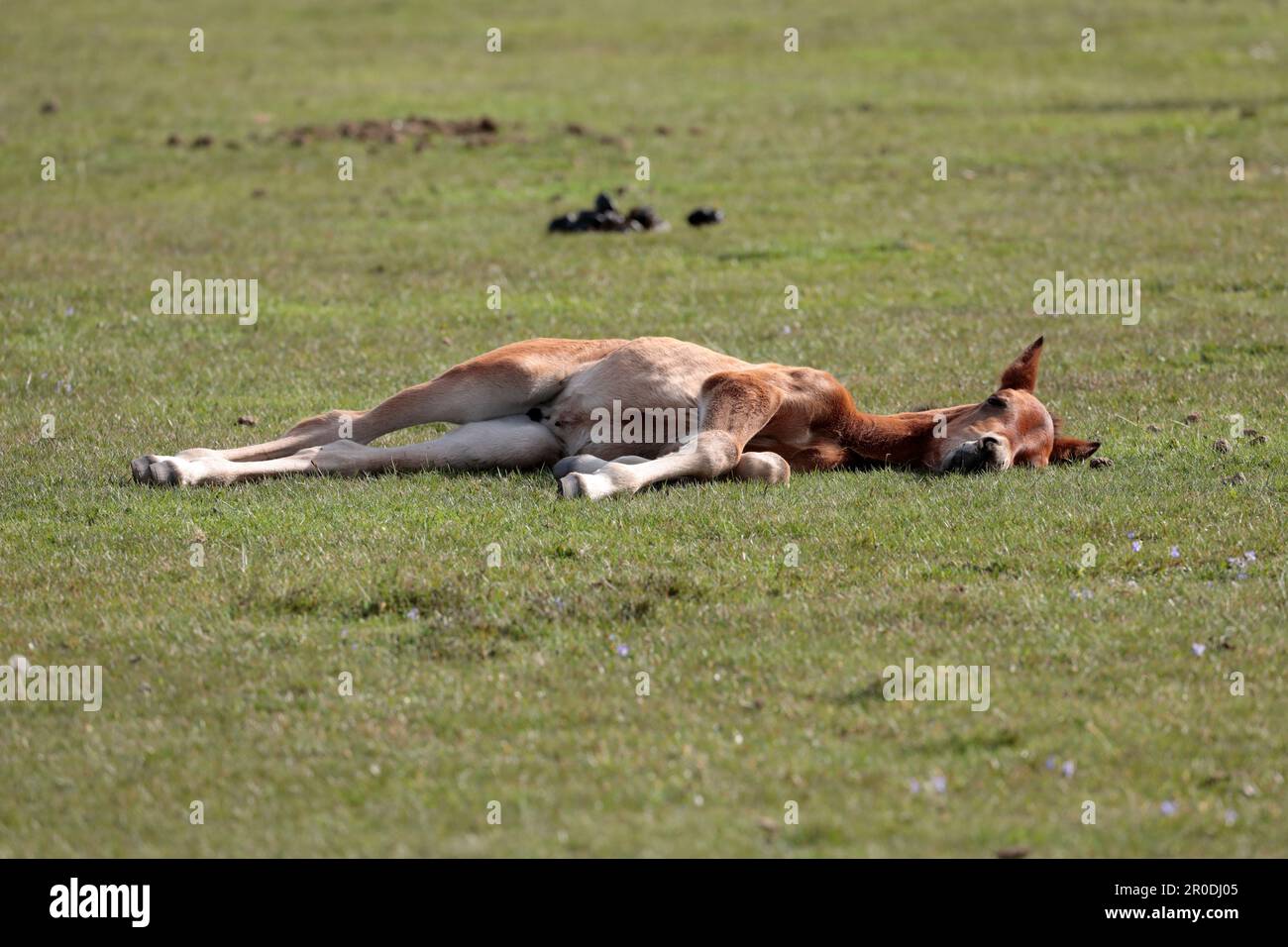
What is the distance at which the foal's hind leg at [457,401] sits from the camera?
30.0ft

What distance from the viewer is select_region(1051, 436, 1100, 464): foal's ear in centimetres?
894

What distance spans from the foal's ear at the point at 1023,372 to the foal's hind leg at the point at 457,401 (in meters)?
2.41

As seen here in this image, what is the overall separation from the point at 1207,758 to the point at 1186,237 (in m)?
12.6

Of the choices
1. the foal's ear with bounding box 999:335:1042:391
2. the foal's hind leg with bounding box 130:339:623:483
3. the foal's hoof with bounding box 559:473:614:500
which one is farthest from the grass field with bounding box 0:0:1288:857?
the foal's ear with bounding box 999:335:1042:391

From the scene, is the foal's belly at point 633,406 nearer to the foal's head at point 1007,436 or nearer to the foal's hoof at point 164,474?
the foal's head at point 1007,436

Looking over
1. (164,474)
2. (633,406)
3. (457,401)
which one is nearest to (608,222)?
(457,401)

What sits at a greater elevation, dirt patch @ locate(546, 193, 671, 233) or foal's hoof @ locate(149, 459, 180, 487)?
dirt patch @ locate(546, 193, 671, 233)

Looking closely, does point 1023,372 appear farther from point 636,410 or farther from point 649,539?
point 649,539

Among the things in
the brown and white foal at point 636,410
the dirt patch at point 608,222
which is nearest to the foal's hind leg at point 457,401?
the brown and white foal at point 636,410

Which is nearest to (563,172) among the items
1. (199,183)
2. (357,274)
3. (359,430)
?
(199,183)

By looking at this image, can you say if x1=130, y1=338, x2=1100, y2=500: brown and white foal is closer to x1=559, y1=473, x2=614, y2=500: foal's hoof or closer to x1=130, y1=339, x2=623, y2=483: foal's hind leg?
x1=130, y1=339, x2=623, y2=483: foal's hind leg

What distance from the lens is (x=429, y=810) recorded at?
5.00 m

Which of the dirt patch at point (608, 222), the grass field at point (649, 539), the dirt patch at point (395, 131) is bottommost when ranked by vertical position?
the grass field at point (649, 539)

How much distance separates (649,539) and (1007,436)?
7.81 ft
